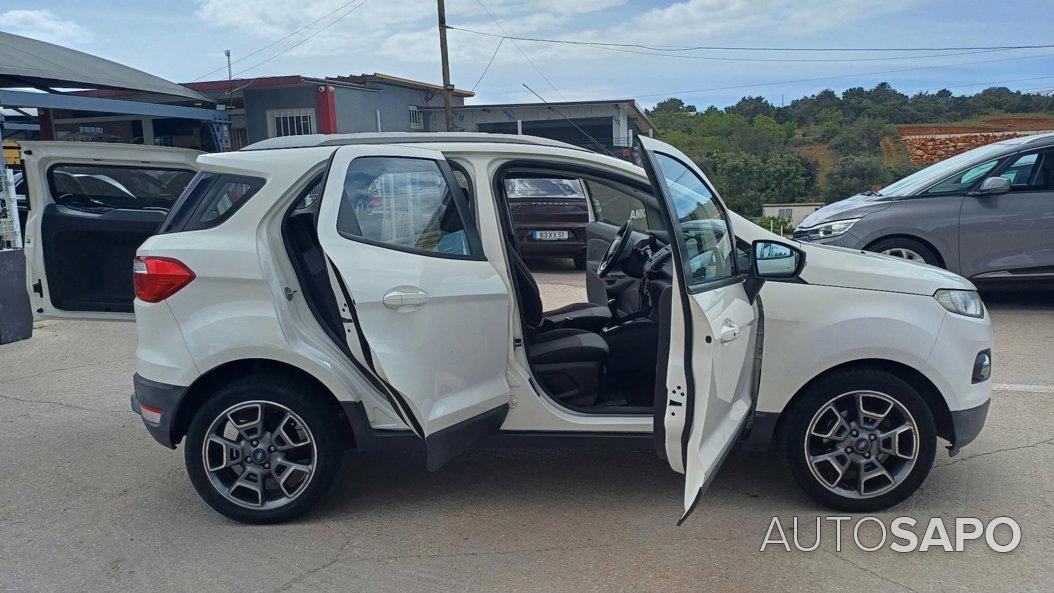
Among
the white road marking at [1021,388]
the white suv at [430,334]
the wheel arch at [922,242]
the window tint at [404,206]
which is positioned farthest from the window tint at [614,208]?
the white road marking at [1021,388]

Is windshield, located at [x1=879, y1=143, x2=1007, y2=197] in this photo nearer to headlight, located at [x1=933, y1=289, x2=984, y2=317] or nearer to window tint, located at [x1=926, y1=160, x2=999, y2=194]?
window tint, located at [x1=926, y1=160, x2=999, y2=194]

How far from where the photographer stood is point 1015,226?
803 centimetres

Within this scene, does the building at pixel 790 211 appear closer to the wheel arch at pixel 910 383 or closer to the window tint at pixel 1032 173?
the window tint at pixel 1032 173

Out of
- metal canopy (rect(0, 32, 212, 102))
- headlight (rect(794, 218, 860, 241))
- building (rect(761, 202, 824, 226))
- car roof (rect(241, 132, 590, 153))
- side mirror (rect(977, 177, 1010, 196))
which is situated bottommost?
building (rect(761, 202, 824, 226))

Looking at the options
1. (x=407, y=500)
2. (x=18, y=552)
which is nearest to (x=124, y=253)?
(x=18, y=552)

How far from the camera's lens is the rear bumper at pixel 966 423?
3732 mm

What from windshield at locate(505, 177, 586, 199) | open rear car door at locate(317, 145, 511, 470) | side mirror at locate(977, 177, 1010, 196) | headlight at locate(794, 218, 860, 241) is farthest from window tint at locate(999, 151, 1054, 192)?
open rear car door at locate(317, 145, 511, 470)

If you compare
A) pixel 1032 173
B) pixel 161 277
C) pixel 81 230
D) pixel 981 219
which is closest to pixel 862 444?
pixel 161 277

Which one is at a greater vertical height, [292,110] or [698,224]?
[292,110]

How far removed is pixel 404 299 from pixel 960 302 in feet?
8.57

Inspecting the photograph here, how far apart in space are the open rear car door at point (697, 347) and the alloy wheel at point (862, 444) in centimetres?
50

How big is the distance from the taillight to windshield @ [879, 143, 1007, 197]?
7.43 metres

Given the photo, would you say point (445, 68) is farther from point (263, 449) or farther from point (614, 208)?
point (263, 449)

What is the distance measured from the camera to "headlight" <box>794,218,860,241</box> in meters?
8.57
